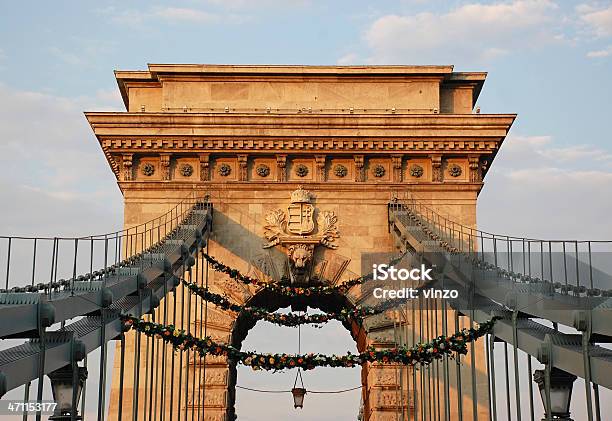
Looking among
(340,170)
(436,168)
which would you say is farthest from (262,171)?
(436,168)

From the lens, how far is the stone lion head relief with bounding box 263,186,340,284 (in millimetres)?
37812

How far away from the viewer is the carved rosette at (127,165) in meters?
38.4

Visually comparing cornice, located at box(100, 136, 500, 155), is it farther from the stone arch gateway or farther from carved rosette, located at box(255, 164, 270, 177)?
carved rosette, located at box(255, 164, 270, 177)

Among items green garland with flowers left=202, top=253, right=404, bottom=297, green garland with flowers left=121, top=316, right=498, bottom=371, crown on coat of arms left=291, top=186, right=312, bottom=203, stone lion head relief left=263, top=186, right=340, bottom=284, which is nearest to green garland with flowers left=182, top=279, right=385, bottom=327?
green garland with flowers left=202, top=253, right=404, bottom=297

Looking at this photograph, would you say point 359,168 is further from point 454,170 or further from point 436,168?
point 454,170

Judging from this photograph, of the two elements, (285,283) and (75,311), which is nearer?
(75,311)

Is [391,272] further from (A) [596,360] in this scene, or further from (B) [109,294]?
(A) [596,360]

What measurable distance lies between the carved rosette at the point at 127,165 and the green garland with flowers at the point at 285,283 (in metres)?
3.46

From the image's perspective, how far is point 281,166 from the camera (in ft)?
126

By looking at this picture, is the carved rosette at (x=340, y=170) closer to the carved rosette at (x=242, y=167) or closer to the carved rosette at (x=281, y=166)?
the carved rosette at (x=281, y=166)

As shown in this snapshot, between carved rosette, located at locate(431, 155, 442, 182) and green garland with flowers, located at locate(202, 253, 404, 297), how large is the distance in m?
2.86

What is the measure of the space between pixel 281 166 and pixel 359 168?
2.34 metres

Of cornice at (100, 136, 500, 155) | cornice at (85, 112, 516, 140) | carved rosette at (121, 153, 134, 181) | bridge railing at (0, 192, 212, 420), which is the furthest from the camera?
carved rosette at (121, 153, 134, 181)

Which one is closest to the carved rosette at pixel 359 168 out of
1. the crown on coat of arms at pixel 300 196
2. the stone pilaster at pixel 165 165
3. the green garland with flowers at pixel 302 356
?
the crown on coat of arms at pixel 300 196
